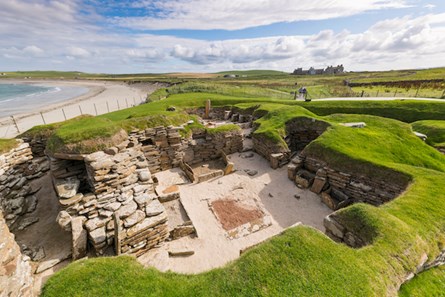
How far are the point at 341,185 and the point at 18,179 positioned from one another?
16.6 metres

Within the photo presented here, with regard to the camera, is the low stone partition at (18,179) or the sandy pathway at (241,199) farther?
the low stone partition at (18,179)

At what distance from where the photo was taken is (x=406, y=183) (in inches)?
311

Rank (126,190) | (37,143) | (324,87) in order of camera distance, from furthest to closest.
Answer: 1. (324,87)
2. (37,143)
3. (126,190)

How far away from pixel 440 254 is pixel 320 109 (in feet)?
58.8

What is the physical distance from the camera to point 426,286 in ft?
14.7

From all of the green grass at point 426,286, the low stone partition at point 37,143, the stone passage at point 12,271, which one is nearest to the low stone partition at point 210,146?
the low stone partition at point 37,143

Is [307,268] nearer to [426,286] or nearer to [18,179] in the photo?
[426,286]

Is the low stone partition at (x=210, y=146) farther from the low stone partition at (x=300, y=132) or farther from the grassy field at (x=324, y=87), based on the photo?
the grassy field at (x=324, y=87)

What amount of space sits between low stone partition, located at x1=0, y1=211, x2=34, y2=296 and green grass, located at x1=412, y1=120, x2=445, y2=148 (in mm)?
21202

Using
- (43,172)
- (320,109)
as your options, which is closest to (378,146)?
(320,109)

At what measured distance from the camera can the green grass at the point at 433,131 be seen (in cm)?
1327

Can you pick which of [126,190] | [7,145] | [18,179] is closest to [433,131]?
[126,190]

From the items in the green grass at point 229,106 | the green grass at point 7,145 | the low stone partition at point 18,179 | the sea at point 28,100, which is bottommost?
the sea at point 28,100

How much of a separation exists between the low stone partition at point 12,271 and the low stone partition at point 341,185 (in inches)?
434
